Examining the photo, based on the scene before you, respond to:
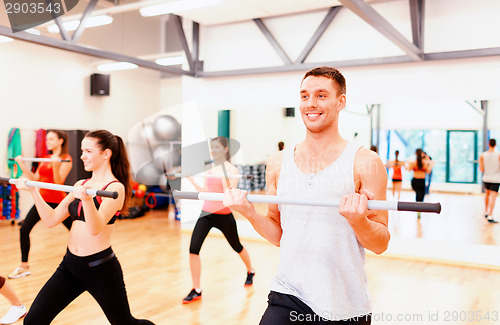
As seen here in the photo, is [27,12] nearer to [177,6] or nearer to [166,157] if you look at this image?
[166,157]

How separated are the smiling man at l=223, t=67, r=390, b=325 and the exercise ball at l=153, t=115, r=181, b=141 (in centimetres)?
690

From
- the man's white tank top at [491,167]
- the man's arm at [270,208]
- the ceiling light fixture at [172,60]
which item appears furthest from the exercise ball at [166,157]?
the man's arm at [270,208]

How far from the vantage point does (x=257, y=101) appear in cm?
641

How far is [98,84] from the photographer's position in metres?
8.66

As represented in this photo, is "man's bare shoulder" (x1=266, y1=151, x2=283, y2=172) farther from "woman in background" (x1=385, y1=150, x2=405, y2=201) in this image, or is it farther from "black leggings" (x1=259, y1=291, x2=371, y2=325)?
"woman in background" (x1=385, y1=150, x2=405, y2=201)

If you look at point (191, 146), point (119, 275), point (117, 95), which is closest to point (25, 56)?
point (117, 95)

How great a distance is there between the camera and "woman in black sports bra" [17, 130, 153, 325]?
7.09 ft

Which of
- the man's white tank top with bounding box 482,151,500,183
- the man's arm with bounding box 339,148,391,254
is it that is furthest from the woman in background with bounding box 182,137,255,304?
the man's white tank top with bounding box 482,151,500,183

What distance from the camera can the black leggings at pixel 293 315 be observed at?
4.94 feet

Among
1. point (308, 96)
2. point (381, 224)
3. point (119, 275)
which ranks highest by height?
point (308, 96)

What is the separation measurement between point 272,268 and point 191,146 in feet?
8.34

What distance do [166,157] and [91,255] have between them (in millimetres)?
5725

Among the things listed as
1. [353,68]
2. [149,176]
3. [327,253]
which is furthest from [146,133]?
[327,253]

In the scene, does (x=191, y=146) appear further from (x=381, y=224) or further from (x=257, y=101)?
(x=381, y=224)
